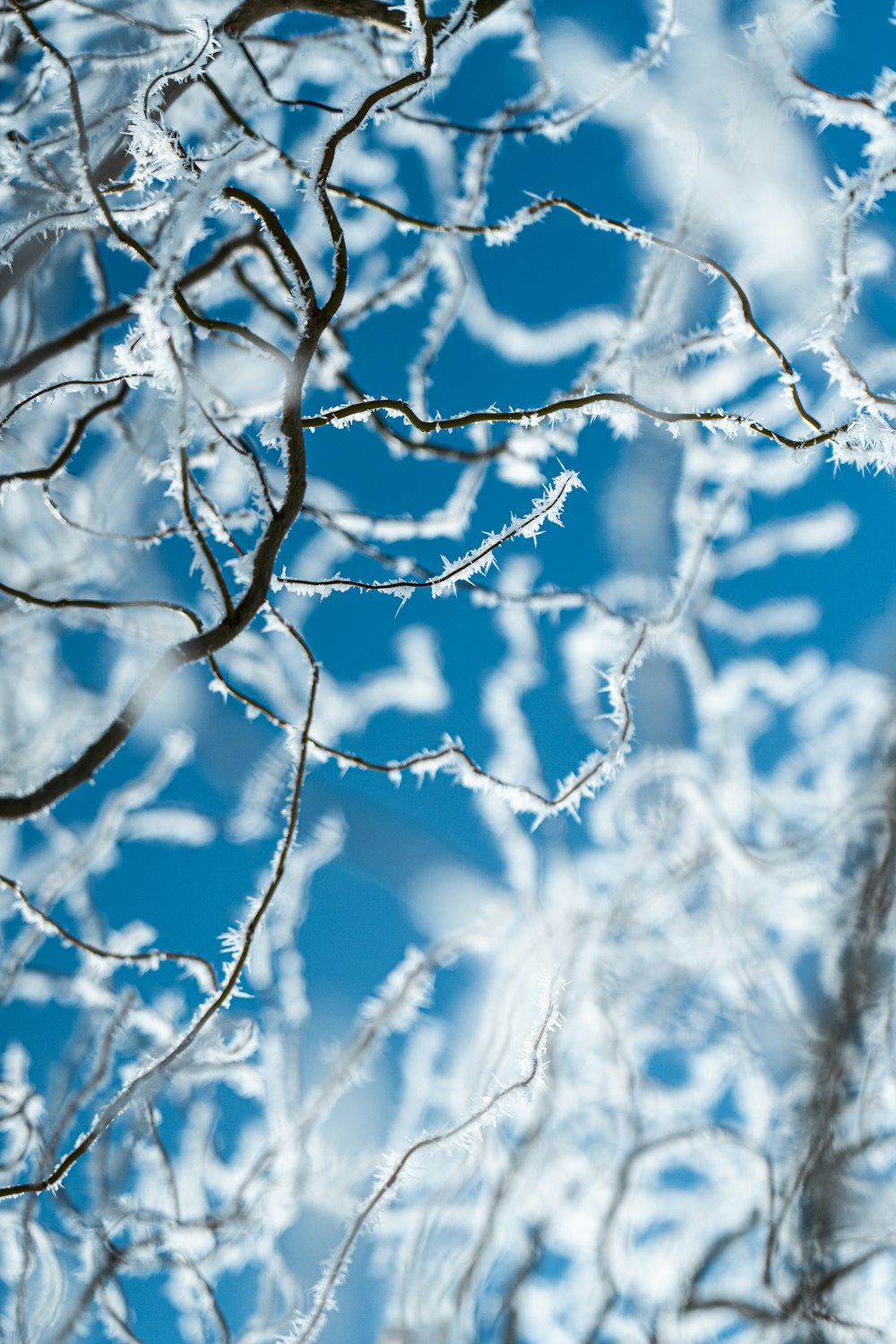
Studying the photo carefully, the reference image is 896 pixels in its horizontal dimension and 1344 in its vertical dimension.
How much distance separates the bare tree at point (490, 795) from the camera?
16.3 inches

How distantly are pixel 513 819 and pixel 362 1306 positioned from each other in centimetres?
32

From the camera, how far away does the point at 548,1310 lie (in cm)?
54

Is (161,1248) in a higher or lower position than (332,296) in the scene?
lower

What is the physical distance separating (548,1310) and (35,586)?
54cm

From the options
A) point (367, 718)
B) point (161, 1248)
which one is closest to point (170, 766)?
point (367, 718)

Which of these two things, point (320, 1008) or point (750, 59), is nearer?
point (750, 59)

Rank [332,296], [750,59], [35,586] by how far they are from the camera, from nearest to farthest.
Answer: [332,296] < [750,59] < [35,586]

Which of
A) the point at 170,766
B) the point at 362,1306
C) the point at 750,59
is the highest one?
the point at 750,59

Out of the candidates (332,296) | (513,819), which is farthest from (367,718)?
(332,296)

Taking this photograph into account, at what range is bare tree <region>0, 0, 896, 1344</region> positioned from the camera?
0.41 meters

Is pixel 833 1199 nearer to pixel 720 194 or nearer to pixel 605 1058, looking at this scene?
pixel 605 1058

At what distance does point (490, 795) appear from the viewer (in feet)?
1.20

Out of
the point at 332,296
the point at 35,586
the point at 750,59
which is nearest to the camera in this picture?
the point at 332,296

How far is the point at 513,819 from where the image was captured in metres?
0.55
